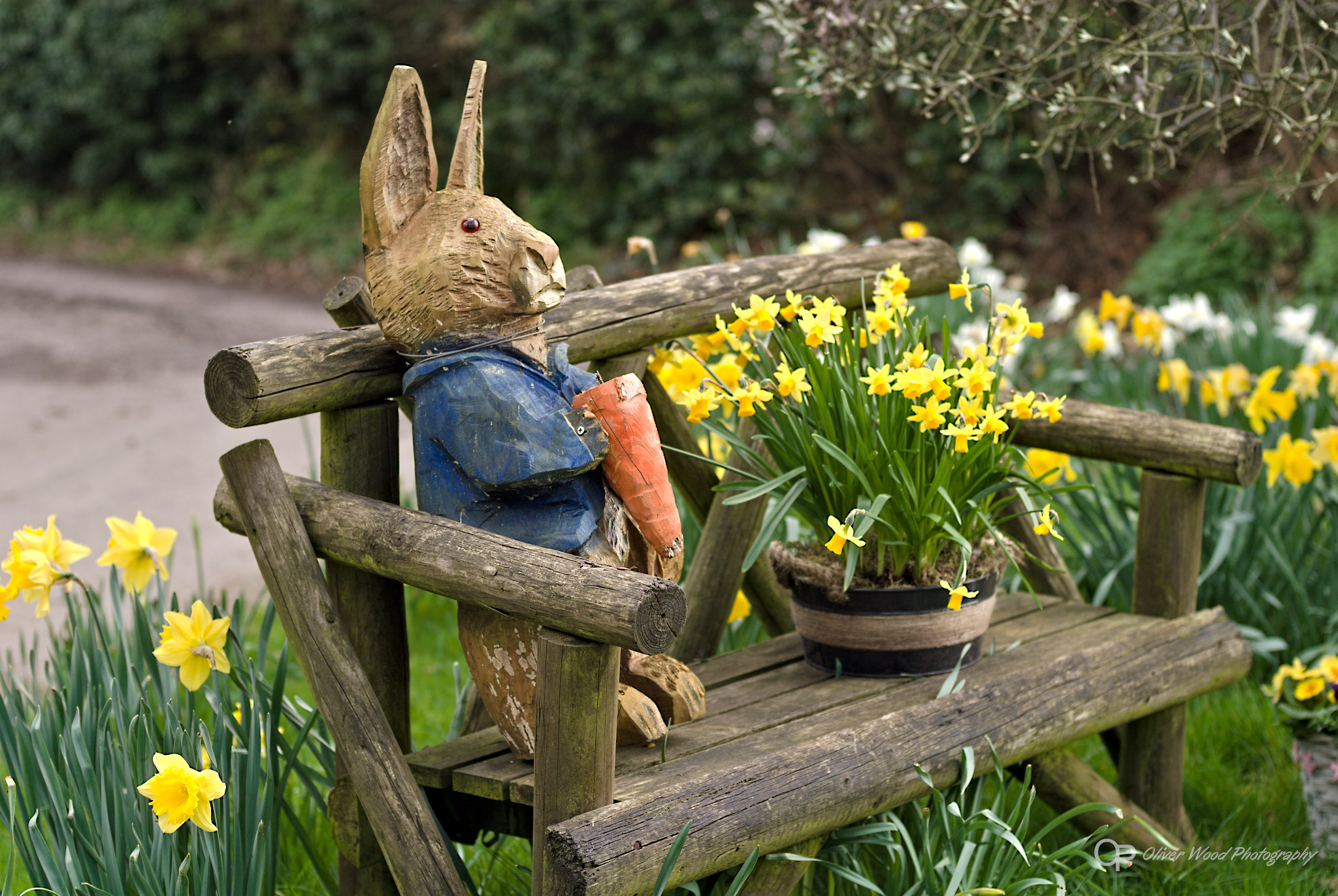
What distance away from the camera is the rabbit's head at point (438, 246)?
173 cm

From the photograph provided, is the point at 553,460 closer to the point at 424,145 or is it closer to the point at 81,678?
the point at 424,145

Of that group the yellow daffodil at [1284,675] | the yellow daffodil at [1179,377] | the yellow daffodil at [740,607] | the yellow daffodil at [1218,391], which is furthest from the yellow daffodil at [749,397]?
the yellow daffodil at [1179,377]

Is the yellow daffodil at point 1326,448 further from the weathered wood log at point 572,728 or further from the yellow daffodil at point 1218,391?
the weathered wood log at point 572,728

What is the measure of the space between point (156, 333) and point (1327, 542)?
7671mm

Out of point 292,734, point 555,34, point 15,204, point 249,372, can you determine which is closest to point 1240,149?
point 555,34

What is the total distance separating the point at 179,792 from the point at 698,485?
1.15 metres

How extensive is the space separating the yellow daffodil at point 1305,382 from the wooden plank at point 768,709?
1.19m

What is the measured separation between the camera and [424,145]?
1.78m

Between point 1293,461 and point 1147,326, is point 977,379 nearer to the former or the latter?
point 1293,461

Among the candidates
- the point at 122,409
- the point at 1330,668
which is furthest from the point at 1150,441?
the point at 122,409

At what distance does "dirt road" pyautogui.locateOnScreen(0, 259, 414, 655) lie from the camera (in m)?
4.83

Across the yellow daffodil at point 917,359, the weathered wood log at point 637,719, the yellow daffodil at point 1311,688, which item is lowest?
the yellow daffodil at point 1311,688

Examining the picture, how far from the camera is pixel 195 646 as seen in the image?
1.86 meters

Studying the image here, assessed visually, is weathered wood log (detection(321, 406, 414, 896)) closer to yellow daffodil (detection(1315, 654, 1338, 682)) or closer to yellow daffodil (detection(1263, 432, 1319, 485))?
yellow daffodil (detection(1315, 654, 1338, 682))
